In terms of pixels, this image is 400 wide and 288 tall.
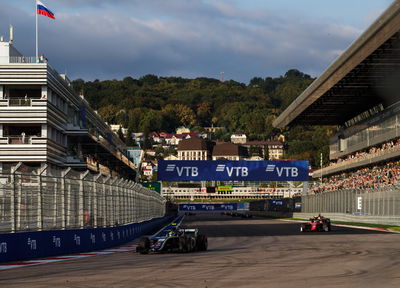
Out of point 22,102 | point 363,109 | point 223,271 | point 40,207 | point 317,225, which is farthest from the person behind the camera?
point 363,109

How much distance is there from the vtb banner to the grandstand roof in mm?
6110

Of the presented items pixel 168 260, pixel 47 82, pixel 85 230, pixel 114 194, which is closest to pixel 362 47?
pixel 47 82

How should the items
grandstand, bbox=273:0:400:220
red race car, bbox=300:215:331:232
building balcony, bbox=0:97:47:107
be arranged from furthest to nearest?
1. building balcony, bbox=0:97:47:107
2. grandstand, bbox=273:0:400:220
3. red race car, bbox=300:215:331:232

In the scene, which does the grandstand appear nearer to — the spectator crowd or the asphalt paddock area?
the spectator crowd

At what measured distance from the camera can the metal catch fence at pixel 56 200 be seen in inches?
747

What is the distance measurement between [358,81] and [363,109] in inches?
796

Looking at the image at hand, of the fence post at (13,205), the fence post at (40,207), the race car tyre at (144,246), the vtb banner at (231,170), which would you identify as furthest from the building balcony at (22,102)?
the fence post at (13,205)

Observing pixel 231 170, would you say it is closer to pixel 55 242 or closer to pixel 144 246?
pixel 144 246

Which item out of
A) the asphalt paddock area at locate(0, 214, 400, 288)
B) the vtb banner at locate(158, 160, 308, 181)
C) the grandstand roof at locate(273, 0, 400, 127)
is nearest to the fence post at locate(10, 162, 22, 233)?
the asphalt paddock area at locate(0, 214, 400, 288)

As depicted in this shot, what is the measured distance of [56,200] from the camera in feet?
71.6

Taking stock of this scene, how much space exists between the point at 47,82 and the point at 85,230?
1287 inches

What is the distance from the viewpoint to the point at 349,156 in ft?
310

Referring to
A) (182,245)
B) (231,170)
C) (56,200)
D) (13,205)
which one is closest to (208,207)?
(231,170)

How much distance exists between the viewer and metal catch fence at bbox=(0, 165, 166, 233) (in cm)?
1897
